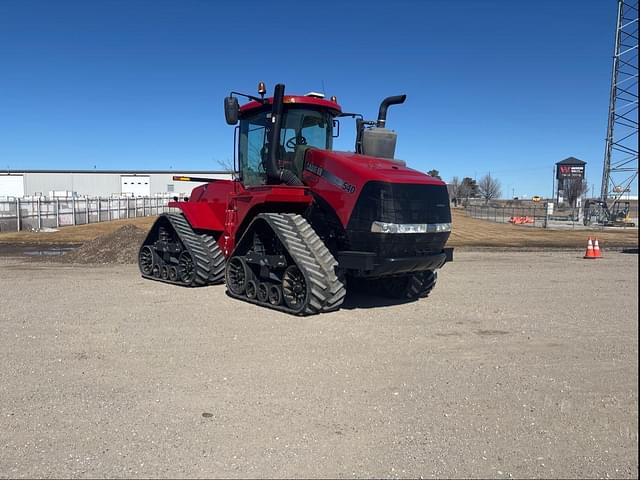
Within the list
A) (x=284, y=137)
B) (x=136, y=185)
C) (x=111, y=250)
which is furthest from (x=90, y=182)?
(x=284, y=137)

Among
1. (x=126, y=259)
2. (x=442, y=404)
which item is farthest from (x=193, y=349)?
(x=126, y=259)

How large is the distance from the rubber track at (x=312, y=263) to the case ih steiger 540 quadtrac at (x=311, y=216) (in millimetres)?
15

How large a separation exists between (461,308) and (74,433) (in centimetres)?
603

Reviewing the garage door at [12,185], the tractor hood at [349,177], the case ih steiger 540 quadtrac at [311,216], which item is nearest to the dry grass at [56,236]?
the case ih steiger 540 quadtrac at [311,216]

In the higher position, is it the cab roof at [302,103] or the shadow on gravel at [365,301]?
the cab roof at [302,103]

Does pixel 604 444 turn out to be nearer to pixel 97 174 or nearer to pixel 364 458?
pixel 364 458

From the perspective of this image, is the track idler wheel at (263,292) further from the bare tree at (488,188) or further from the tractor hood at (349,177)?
the bare tree at (488,188)

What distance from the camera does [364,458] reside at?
3.57m

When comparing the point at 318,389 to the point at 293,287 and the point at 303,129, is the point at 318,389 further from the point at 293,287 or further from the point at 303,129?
the point at 303,129

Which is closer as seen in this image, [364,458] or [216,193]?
[364,458]

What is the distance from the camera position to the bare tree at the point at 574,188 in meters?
45.5

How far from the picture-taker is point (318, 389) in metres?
4.77

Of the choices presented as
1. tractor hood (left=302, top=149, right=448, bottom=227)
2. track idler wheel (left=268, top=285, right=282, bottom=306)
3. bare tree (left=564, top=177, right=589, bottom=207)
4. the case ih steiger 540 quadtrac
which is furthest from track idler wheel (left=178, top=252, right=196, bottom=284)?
bare tree (left=564, top=177, right=589, bottom=207)

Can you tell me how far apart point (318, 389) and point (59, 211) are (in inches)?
1167
